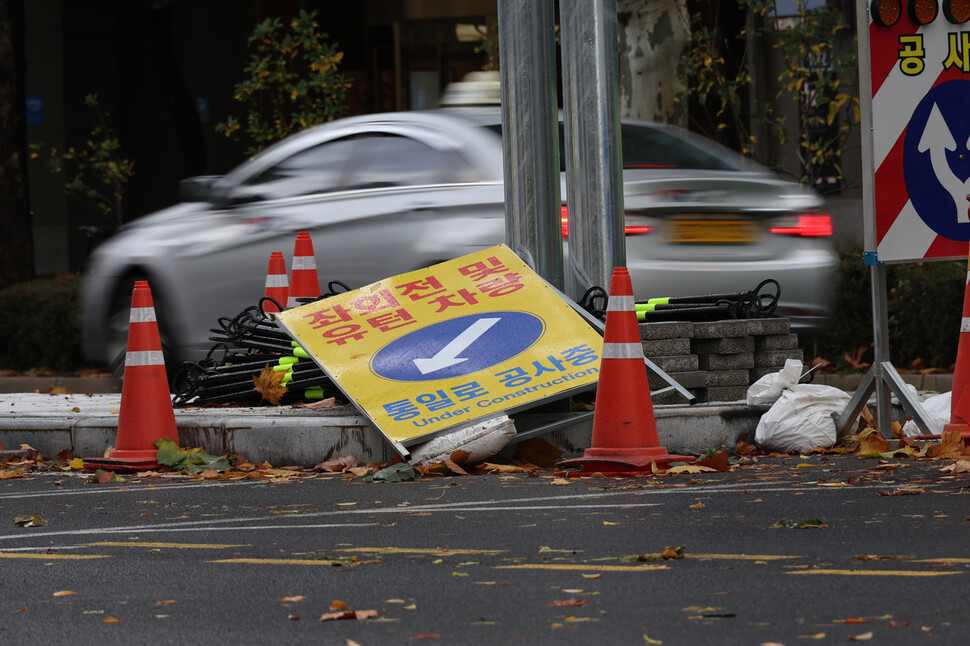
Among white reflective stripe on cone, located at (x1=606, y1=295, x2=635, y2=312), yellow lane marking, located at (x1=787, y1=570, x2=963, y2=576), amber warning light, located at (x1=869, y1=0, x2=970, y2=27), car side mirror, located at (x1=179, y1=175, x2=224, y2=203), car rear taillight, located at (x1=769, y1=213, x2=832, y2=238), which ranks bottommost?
yellow lane marking, located at (x1=787, y1=570, x2=963, y2=576)

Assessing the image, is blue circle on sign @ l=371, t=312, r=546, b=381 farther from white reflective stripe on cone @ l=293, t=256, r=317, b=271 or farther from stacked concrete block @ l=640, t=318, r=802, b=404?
white reflective stripe on cone @ l=293, t=256, r=317, b=271

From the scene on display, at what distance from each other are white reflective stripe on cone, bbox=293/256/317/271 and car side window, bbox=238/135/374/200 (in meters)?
1.27

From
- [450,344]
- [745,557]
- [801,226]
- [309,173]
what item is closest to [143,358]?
[450,344]

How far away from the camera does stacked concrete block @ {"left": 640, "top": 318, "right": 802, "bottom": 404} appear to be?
319 inches

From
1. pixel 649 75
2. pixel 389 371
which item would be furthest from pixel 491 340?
pixel 649 75

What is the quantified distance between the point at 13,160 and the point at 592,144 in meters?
9.49

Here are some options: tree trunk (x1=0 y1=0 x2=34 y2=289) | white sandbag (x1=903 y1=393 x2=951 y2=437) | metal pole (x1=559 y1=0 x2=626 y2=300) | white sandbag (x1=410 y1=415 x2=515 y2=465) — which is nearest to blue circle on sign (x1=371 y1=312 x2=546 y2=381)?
white sandbag (x1=410 y1=415 x2=515 y2=465)

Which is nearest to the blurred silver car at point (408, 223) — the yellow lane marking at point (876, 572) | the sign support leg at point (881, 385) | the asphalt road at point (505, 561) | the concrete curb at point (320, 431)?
the sign support leg at point (881, 385)

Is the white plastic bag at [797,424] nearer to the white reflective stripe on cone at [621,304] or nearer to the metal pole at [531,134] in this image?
the white reflective stripe on cone at [621,304]

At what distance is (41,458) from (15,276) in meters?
8.68

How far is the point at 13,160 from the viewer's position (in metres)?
16.7

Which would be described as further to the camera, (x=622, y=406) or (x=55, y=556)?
(x=622, y=406)

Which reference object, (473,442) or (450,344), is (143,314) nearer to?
(450,344)

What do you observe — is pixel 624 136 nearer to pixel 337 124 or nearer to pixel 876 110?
pixel 337 124
